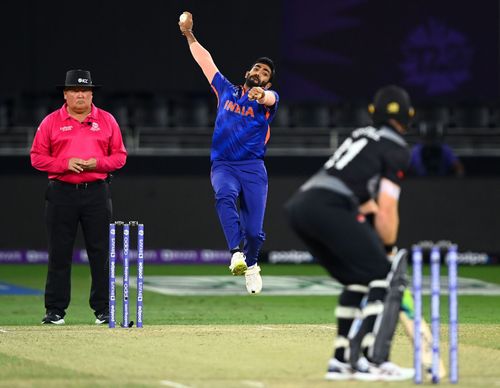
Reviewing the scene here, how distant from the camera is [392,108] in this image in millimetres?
8391

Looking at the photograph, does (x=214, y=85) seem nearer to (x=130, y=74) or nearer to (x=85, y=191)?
(x=85, y=191)

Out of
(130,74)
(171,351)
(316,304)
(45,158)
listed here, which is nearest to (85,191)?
(45,158)

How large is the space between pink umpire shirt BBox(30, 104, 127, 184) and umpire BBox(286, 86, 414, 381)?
3.99 meters

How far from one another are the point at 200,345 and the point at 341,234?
2489 mm

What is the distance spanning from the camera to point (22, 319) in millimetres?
12961

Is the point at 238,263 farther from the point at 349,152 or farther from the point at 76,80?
the point at 349,152

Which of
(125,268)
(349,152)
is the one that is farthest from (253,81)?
(349,152)

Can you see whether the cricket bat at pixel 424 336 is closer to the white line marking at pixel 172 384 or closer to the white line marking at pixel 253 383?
the white line marking at pixel 253 383

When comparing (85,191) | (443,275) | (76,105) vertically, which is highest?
(76,105)

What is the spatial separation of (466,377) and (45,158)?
4.87 meters

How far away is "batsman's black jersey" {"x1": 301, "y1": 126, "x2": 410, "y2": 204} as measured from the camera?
8.16 m

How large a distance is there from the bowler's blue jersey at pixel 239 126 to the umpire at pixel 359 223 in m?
3.70

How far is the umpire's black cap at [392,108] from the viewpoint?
838cm

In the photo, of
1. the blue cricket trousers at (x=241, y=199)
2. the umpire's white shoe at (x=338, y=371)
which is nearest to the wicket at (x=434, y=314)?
the umpire's white shoe at (x=338, y=371)
